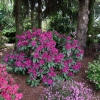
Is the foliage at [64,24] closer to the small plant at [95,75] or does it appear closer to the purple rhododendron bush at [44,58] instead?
the purple rhododendron bush at [44,58]

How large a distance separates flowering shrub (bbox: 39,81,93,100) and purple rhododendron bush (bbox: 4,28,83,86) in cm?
22

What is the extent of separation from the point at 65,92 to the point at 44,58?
0.75 m

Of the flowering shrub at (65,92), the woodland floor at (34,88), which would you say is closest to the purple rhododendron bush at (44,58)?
the woodland floor at (34,88)

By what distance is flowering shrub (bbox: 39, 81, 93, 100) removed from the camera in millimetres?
3112

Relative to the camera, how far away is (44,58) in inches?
136

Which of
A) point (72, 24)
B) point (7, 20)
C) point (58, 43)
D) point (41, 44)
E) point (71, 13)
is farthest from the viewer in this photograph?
point (7, 20)

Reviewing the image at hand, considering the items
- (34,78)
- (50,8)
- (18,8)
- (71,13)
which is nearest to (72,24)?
(71,13)

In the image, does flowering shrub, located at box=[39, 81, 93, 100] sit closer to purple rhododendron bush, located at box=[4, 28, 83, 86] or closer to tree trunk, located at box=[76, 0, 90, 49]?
purple rhododendron bush, located at box=[4, 28, 83, 86]

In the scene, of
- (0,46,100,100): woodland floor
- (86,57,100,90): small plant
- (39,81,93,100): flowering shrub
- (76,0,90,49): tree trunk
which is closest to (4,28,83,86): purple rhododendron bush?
(0,46,100,100): woodland floor

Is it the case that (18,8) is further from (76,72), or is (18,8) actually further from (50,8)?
(76,72)

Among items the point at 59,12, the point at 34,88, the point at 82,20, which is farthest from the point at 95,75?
the point at 59,12

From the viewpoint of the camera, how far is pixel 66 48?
3760mm

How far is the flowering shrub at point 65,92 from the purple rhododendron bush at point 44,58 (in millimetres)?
220

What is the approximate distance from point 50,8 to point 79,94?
15.9 ft
